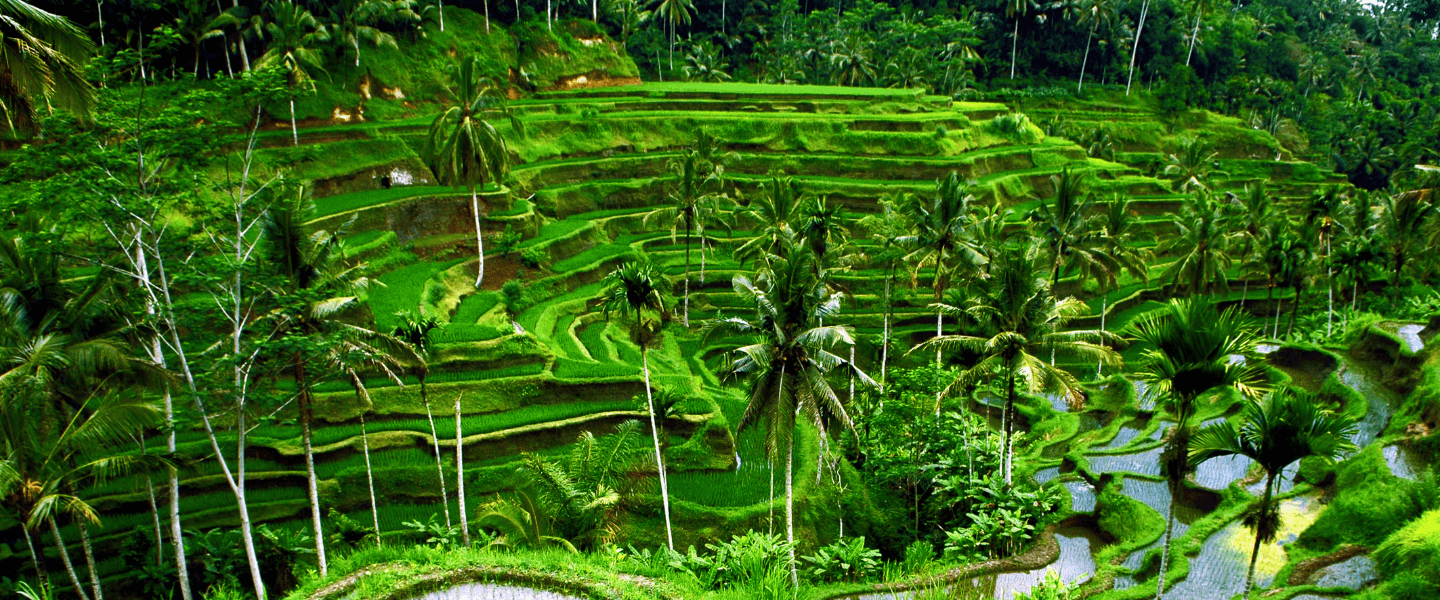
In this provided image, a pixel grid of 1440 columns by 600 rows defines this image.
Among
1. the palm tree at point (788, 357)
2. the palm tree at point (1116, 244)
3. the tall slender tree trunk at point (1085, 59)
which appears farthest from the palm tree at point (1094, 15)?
the palm tree at point (788, 357)

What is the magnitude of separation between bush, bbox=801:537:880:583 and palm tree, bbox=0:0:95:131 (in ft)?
47.5

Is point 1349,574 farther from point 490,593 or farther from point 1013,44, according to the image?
point 1013,44

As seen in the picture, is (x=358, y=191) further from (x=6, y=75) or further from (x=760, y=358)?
(x=6, y=75)

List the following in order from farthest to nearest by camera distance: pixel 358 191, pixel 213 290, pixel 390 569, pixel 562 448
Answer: pixel 358 191
pixel 562 448
pixel 213 290
pixel 390 569

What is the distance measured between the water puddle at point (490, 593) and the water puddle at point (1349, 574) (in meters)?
16.0

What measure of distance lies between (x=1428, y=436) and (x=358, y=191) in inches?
1513

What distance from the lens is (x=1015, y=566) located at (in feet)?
63.0

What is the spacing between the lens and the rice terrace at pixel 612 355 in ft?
47.5

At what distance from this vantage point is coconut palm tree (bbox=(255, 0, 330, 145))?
120 feet

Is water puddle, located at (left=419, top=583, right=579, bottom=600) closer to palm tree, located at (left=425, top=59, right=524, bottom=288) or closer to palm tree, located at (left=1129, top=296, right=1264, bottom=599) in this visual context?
palm tree, located at (left=1129, top=296, right=1264, bottom=599)

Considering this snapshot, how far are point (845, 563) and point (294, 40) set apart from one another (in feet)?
114

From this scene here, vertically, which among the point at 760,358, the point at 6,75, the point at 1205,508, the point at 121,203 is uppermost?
the point at 6,75

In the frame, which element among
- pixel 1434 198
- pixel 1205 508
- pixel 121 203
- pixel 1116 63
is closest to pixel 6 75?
pixel 121 203

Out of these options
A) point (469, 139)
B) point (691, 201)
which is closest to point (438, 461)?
point (469, 139)
